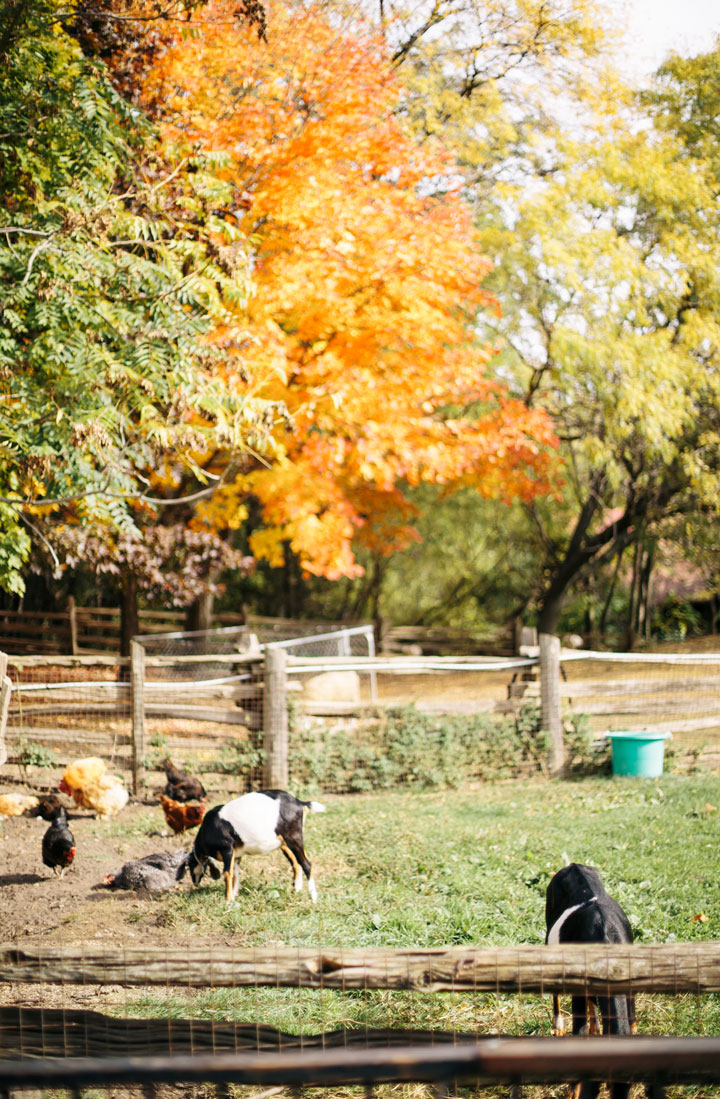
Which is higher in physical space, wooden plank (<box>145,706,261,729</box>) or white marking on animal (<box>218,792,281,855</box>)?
wooden plank (<box>145,706,261,729</box>)

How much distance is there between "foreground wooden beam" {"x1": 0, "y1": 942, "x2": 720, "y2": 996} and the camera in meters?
2.90

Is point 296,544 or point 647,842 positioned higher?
point 296,544

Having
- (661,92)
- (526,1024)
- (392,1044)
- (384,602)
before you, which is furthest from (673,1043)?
(384,602)

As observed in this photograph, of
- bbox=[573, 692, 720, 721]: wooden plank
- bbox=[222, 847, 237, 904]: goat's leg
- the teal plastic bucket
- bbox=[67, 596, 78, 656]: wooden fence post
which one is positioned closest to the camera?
bbox=[222, 847, 237, 904]: goat's leg

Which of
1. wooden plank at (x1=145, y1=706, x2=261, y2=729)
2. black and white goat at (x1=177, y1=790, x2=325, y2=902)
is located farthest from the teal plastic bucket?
black and white goat at (x1=177, y1=790, x2=325, y2=902)

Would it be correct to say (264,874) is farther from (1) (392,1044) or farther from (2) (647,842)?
(1) (392,1044)

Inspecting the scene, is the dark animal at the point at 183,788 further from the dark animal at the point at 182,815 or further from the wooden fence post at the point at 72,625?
the wooden fence post at the point at 72,625

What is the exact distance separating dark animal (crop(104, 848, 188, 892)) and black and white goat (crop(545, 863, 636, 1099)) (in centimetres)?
306

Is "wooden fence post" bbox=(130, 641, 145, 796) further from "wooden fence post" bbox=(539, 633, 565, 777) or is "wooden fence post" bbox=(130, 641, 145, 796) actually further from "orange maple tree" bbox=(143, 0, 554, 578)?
"wooden fence post" bbox=(539, 633, 565, 777)

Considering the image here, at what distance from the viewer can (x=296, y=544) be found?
11.9 meters

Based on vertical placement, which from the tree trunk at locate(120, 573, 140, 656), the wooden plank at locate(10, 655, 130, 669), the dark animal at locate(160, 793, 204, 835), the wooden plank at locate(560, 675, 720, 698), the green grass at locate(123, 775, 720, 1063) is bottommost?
the green grass at locate(123, 775, 720, 1063)

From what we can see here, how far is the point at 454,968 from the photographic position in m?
2.89

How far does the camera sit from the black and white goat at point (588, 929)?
3.14 meters

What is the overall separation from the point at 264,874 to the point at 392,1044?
4.01m
